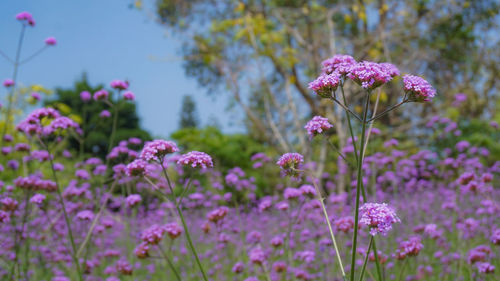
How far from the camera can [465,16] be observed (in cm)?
1324

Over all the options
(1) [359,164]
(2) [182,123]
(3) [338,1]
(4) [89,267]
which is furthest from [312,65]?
(2) [182,123]

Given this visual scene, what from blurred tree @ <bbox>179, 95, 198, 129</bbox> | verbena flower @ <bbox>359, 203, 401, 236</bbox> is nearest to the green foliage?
verbena flower @ <bbox>359, 203, 401, 236</bbox>

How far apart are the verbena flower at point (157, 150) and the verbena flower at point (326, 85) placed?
0.83 metres

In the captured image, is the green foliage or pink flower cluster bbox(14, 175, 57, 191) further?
the green foliage

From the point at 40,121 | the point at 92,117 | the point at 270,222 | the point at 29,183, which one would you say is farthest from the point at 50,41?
the point at 92,117

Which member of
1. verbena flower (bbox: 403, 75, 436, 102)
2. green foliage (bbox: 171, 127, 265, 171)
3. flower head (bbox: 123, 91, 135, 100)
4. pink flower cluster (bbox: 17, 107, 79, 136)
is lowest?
verbena flower (bbox: 403, 75, 436, 102)

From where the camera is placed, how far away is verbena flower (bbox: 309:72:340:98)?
1993 mm

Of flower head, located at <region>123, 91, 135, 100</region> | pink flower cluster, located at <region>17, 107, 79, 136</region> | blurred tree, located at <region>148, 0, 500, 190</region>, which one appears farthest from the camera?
blurred tree, located at <region>148, 0, 500, 190</region>

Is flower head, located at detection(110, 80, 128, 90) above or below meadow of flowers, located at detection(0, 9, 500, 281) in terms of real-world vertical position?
above

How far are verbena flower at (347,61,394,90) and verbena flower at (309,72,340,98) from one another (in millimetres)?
81

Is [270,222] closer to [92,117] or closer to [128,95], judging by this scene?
[128,95]

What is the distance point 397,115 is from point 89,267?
15210 millimetres

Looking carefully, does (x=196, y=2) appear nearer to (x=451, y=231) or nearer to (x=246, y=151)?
(x=246, y=151)

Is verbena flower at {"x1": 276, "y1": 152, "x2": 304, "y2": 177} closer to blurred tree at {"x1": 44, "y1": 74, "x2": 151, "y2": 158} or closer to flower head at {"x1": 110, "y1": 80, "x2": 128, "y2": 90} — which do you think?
flower head at {"x1": 110, "y1": 80, "x2": 128, "y2": 90}
